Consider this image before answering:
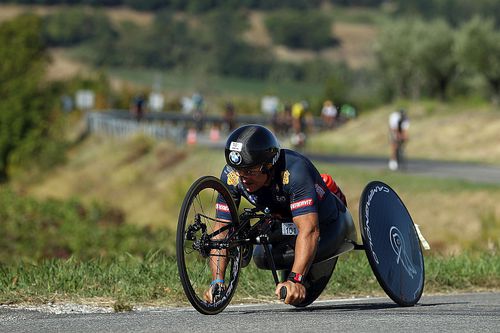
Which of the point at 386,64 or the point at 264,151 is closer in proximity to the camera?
the point at 264,151

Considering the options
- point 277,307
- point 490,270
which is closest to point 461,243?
point 490,270

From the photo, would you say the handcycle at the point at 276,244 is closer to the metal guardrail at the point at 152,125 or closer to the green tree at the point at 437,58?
the metal guardrail at the point at 152,125

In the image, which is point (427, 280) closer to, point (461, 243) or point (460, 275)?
point (460, 275)

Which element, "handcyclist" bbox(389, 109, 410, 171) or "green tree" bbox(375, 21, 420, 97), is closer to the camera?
"handcyclist" bbox(389, 109, 410, 171)

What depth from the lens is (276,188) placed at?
728cm

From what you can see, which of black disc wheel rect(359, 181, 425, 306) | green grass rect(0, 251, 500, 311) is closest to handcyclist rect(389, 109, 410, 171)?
green grass rect(0, 251, 500, 311)

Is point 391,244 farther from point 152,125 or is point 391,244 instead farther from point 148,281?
point 152,125

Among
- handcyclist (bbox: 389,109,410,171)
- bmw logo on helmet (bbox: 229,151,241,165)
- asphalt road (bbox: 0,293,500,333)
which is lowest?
asphalt road (bbox: 0,293,500,333)

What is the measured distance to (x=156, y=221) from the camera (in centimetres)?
4000

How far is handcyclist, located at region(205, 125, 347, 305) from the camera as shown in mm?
6977

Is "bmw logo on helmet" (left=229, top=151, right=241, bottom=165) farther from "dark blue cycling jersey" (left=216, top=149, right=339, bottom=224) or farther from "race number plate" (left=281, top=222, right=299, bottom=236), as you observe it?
"race number plate" (left=281, top=222, right=299, bottom=236)

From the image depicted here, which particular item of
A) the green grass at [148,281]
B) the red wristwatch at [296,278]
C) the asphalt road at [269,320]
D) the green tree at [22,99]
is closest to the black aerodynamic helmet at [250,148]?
the red wristwatch at [296,278]

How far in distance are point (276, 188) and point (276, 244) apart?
449 millimetres

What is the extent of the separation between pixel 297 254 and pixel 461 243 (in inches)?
661
